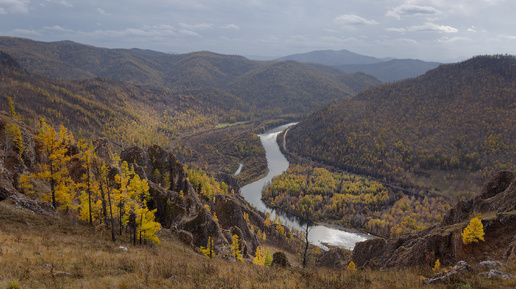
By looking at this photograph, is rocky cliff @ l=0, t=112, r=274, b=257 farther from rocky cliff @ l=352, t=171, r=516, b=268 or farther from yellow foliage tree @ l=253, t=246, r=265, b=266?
rocky cliff @ l=352, t=171, r=516, b=268

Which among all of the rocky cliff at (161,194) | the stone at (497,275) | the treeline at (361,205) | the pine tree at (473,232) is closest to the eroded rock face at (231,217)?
the rocky cliff at (161,194)

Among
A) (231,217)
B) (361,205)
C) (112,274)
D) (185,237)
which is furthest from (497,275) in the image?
(361,205)

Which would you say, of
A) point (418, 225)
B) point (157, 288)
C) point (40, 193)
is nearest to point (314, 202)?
point (418, 225)

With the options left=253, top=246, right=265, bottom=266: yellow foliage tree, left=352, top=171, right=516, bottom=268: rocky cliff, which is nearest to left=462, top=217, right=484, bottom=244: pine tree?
left=352, top=171, right=516, bottom=268: rocky cliff

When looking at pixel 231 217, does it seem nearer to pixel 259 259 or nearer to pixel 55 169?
pixel 259 259

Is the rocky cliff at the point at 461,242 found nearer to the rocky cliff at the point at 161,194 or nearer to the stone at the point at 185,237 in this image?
the rocky cliff at the point at 161,194
